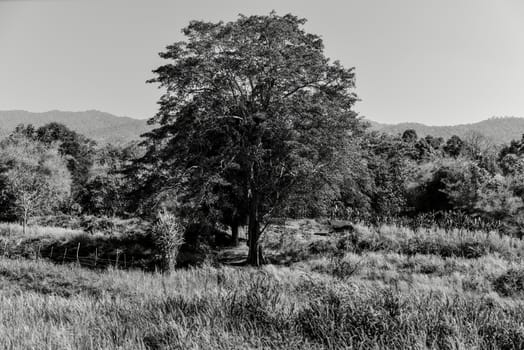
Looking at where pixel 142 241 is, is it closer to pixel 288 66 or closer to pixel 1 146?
pixel 288 66

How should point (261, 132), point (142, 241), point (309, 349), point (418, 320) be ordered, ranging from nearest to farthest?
point (309, 349)
point (418, 320)
point (261, 132)
point (142, 241)

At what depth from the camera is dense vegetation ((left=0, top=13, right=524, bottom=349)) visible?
381 centimetres

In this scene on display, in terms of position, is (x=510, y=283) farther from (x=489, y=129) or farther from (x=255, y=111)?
(x=489, y=129)

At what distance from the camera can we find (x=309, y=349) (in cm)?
337

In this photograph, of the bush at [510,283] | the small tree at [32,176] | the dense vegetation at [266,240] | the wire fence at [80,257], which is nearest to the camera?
the dense vegetation at [266,240]

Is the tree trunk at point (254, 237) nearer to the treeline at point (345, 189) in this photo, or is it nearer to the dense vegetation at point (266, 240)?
the dense vegetation at point (266, 240)

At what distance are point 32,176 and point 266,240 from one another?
78.0 feet

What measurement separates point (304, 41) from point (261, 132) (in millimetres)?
5045

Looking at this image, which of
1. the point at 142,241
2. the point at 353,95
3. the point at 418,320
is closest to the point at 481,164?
the point at 353,95

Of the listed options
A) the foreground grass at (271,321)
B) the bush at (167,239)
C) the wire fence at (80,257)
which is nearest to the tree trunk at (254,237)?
the bush at (167,239)

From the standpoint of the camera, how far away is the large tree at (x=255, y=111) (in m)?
15.8

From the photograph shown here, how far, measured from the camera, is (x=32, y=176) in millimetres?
34000

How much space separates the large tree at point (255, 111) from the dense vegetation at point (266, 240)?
85 millimetres

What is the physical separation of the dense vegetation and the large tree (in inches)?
3.3
